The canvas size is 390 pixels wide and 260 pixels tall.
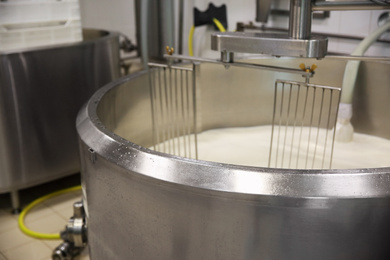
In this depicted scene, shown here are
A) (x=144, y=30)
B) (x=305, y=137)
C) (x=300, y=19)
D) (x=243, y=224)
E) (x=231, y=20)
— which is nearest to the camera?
(x=243, y=224)

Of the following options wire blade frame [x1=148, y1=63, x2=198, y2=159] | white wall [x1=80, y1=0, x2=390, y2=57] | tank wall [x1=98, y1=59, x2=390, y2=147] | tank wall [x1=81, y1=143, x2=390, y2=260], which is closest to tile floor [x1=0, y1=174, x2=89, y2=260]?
wire blade frame [x1=148, y1=63, x2=198, y2=159]

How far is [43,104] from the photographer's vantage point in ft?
7.03

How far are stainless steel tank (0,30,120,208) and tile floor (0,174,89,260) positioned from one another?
0.38ft

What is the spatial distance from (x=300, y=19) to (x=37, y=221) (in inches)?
65.5

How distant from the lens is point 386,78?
171 centimetres

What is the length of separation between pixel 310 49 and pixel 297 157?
2.06 ft

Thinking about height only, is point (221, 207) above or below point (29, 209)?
above

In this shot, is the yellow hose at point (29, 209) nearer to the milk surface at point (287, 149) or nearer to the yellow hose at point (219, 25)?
the milk surface at point (287, 149)

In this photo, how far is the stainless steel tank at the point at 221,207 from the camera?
0.76 meters

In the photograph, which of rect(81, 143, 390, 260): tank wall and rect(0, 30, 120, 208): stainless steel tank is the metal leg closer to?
rect(0, 30, 120, 208): stainless steel tank

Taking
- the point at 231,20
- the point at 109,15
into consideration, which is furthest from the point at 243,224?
the point at 109,15

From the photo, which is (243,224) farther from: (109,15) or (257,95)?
(109,15)

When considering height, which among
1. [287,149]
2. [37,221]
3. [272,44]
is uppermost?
[272,44]

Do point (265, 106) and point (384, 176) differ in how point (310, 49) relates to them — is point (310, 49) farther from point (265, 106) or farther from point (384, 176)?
point (265, 106)
